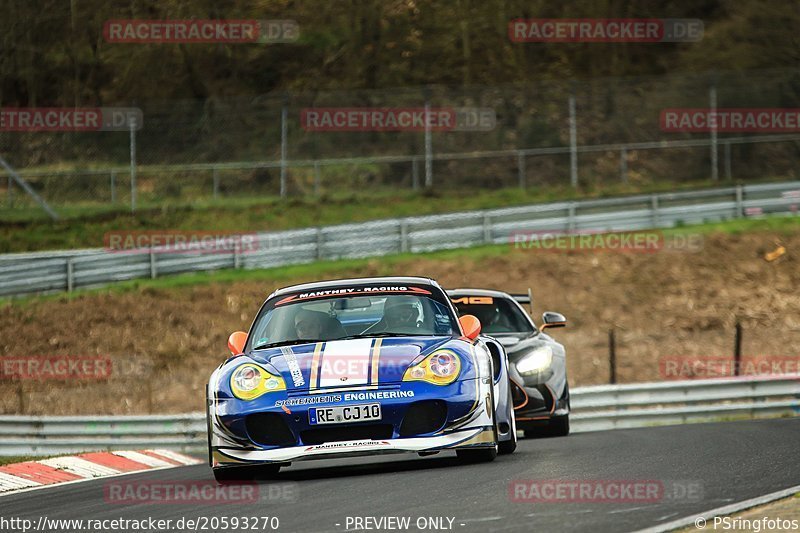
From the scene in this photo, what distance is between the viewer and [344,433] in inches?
349

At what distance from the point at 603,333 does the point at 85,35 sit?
19023mm

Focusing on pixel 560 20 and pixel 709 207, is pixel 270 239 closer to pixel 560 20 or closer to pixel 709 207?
pixel 709 207

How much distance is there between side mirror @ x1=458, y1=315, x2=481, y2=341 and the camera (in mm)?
9891

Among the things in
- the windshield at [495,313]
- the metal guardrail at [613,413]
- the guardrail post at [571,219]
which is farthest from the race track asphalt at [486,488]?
the guardrail post at [571,219]

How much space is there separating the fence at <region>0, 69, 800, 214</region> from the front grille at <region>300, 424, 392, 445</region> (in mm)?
22706

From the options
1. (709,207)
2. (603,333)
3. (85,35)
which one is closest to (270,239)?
(603,333)

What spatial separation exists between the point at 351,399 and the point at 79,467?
14.3ft

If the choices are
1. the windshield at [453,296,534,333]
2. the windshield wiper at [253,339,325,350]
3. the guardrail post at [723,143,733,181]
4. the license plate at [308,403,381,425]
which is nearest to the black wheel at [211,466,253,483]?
the license plate at [308,403,381,425]

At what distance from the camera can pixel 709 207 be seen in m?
31.3

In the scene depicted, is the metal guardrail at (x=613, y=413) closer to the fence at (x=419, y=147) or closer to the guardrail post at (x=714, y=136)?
the fence at (x=419, y=147)

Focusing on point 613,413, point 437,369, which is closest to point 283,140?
point 613,413

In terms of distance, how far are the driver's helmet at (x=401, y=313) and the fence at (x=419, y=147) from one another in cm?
2142

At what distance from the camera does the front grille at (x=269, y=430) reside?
8914 mm

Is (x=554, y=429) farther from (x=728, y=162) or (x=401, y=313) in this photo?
(x=728, y=162)
